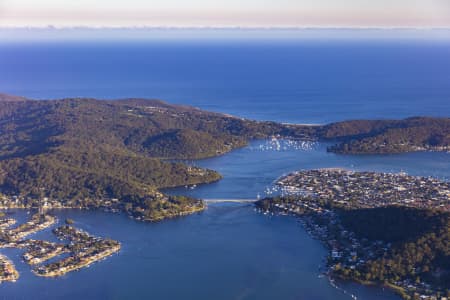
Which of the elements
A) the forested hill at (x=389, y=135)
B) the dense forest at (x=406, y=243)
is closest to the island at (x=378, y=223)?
the dense forest at (x=406, y=243)

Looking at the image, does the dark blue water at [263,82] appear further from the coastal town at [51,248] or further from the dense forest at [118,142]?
the coastal town at [51,248]

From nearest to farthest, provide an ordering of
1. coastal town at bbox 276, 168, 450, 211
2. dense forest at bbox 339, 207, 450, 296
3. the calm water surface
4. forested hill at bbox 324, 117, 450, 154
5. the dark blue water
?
the calm water surface
dense forest at bbox 339, 207, 450, 296
coastal town at bbox 276, 168, 450, 211
forested hill at bbox 324, 117, 450, 154
the dark blue water

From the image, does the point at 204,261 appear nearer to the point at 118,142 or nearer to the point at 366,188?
the point at 366,188

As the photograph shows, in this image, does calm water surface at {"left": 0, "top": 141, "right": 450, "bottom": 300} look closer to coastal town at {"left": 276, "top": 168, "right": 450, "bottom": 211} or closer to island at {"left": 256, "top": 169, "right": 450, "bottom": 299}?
island at {"left": 256, "top": 169, "right": 450, "bottom": 299}

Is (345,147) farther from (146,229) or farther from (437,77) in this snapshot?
(437,77)

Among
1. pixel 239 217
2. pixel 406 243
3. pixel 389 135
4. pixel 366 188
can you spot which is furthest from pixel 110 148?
A: pixel 406 243

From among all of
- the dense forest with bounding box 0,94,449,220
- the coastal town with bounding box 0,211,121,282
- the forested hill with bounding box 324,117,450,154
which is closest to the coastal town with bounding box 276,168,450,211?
the dense forest with bounding box 0,94,449,220
